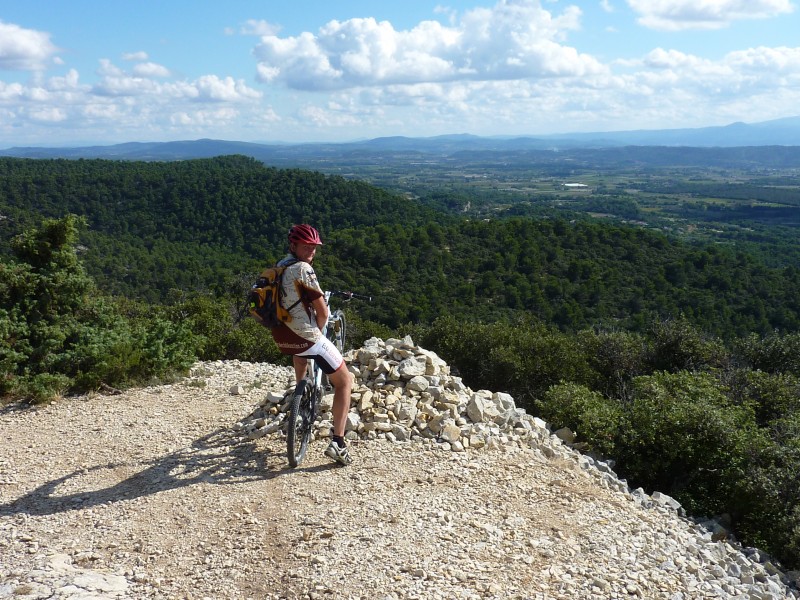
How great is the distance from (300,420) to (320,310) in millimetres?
1072

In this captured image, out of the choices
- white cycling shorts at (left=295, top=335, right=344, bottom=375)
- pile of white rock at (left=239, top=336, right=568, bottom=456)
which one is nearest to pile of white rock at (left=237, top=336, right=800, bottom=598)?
pile of white rock at (left=239, top=336, right=568, bottom=456)

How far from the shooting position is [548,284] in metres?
33.4

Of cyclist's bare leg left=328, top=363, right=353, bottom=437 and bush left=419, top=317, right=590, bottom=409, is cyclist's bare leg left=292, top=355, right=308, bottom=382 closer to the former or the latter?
cyclist's bare leg left=328, top=363, right=353, bottom=437

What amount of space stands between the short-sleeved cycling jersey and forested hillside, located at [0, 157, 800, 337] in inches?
867

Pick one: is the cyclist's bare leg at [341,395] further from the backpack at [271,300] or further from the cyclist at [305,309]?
the backpack at [271,300]

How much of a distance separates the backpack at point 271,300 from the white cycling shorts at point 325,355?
305 millimetres

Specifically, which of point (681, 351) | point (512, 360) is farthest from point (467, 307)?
point (512, 360)

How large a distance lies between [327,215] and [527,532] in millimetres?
54329

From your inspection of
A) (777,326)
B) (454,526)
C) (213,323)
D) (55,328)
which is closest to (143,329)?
(55,328)

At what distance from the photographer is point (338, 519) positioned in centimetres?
427

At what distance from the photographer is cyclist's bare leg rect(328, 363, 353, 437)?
4879 millimetres

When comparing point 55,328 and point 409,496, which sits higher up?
point 55,328

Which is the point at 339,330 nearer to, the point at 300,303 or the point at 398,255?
the point at 300,303

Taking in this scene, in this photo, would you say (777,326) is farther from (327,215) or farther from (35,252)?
(327,215)
